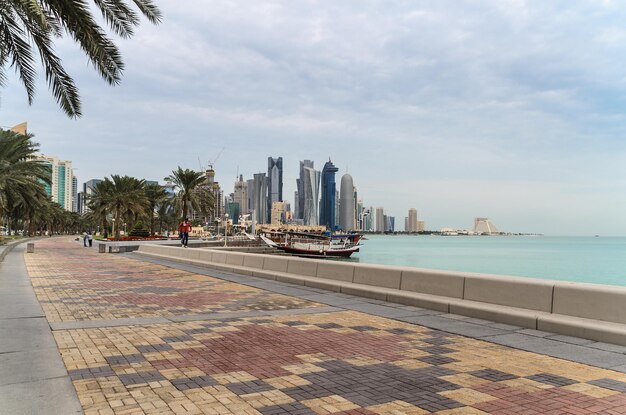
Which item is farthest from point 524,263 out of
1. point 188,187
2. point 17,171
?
point 17,171

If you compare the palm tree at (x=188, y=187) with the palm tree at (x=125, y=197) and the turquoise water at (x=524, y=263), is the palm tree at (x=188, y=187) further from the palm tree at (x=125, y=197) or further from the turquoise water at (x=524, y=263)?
the turquoise water at (x=524, y=263)

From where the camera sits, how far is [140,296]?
41.5 ft

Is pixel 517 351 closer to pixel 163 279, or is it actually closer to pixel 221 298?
pixel 221 298

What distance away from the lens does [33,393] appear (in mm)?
5102

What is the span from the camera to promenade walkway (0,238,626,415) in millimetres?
4926

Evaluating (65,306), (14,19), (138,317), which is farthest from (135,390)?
(14,19)

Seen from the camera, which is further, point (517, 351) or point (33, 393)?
point (517, 351)

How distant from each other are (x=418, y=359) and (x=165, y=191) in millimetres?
75452

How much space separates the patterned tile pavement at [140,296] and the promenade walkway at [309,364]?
118 mm

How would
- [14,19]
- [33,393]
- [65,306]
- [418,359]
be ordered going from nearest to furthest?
[33,393]
[418,359]
[65,306]
[14,19]

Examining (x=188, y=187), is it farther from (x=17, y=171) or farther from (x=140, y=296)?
(x=140, y=296)

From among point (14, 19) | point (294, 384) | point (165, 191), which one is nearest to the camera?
point (294, 384)

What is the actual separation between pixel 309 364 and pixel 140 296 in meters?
7.60

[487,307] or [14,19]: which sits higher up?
[14,19]
